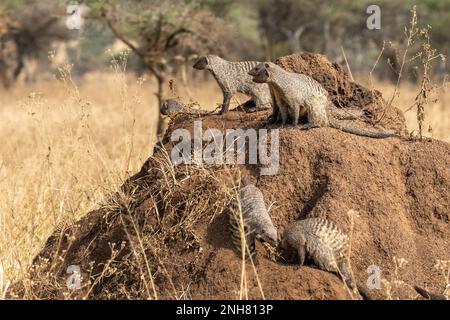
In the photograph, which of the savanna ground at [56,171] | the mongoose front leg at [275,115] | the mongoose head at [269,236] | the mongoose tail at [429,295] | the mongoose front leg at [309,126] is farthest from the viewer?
the savanna ground at [56,171]

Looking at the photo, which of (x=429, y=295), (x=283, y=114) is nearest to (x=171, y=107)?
(x=283, y=114)

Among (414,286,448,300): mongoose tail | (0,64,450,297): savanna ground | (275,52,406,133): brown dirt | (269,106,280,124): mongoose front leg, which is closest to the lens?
(414,286,448,300): mongoose tail

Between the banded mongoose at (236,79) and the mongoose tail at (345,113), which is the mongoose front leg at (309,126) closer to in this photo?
the mongoose tail at (345,113)

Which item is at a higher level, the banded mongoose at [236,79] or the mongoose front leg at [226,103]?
the banded mongoose at [236,79]

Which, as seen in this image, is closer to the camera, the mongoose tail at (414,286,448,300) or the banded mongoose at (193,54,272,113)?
the mongoose tail at (414,286,448,300)

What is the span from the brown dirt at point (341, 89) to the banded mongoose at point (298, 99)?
404 millimetres

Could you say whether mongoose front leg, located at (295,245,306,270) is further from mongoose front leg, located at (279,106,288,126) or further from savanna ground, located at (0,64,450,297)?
savanna ground, located at (0,64,450,297)

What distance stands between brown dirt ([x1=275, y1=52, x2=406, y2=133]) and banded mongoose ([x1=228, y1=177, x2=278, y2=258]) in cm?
142

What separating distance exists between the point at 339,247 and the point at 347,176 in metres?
0.62

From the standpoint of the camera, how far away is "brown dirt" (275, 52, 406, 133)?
20.0 ft

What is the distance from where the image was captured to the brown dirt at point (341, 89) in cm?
610

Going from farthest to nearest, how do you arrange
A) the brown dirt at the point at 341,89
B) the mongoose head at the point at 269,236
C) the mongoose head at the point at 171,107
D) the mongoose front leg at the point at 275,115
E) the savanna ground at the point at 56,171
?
the savanna ground at the point at 56,171 < the mongoose head at the point at 171,107 < the brown dirt at the point at 341,89 < the mongoose front leg at the point at 275,115 < the mongoose head at the point at 269,236

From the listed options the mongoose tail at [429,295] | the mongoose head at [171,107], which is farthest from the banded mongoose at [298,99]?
the mongoose tail at [429,295]

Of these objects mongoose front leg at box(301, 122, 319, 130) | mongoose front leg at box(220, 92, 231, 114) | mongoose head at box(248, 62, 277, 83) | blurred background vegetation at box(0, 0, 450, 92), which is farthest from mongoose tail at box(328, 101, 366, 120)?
blurred background vegetation at box(0, 0, 450, 92)
